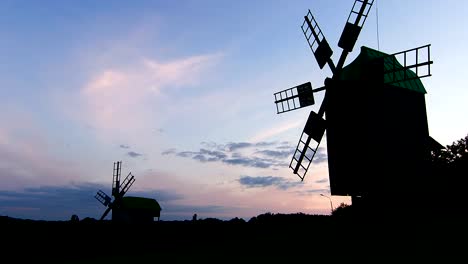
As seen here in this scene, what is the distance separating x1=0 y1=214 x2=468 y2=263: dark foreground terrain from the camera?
1495 cm

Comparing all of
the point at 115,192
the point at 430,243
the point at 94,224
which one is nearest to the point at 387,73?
the point at 430,243

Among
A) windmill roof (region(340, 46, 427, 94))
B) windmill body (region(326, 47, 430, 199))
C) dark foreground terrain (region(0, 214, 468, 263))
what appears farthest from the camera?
windmill roof (region(340, 46, 427, 94))

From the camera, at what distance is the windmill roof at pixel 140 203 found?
42.5 metres

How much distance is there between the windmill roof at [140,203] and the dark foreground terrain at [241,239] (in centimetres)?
1820

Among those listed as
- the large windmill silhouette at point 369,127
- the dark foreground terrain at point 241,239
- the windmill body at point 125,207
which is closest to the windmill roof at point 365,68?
the large windmill silhouette at point 369,127

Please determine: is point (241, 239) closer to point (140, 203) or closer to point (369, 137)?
point (369, 137)

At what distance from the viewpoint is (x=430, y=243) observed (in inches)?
603

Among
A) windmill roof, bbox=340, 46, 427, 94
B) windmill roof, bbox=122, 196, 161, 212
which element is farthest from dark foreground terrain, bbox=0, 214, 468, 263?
windmill roof, bbox=122, 196, 161, 212

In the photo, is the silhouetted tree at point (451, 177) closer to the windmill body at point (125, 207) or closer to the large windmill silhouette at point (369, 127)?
the large windmill silhouette at point (369, 127)

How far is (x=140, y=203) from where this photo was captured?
43.5 m

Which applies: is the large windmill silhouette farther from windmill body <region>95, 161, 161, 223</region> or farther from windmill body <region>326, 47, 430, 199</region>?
windmill body <region>95, 161, 161, 223</region>

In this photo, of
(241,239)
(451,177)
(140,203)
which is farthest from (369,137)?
(140,203)

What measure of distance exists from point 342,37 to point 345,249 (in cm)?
958

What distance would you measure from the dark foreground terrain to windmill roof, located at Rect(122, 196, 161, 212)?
18205mm
